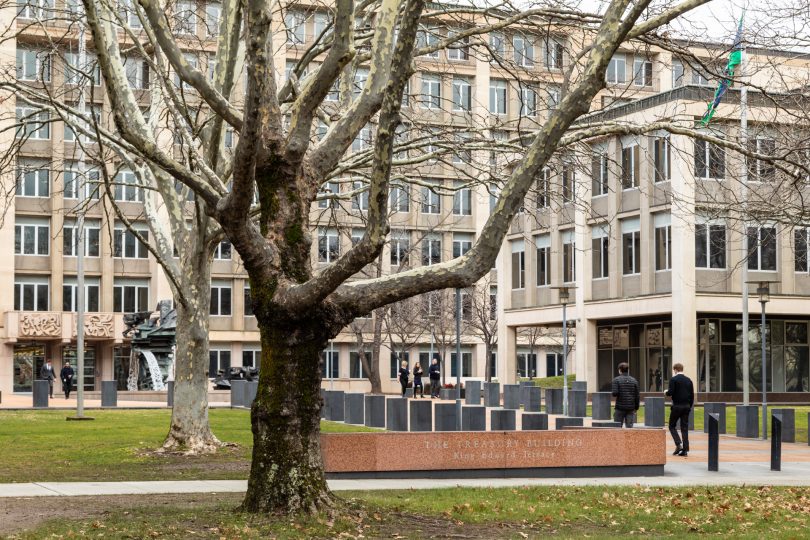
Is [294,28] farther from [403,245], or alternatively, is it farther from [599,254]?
[403,245]

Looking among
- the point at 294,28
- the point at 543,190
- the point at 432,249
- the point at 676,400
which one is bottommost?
the point at 676,400

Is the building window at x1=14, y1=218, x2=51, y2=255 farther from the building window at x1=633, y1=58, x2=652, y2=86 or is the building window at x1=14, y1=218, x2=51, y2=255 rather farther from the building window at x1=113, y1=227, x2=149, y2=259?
the building window at x1=633, y1=58, x2=652, y2=86

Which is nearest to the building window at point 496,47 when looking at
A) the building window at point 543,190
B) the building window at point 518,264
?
the building window at point 543,190

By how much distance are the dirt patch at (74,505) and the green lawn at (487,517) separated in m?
0.08

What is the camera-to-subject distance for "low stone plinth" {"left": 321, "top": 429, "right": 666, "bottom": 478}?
16875mm

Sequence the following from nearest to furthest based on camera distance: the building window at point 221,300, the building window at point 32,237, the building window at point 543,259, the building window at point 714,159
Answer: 1. the building window at point 714,159
2. the building window at point 543,259
3. the building window at point 32,237
4. the building window at point 221,300

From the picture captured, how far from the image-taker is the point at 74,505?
13.7m

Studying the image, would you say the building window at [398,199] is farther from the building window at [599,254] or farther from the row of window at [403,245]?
the building window at [599,254]

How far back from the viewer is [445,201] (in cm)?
7738

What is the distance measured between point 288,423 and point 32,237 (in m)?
60.8

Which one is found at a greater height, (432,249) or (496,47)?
→ (432,249)

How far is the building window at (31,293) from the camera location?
69438 millimetres

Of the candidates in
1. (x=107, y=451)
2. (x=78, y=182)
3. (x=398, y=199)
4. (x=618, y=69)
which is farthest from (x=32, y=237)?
(x=107, y=451)

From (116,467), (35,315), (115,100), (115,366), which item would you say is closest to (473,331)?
(115,366)
